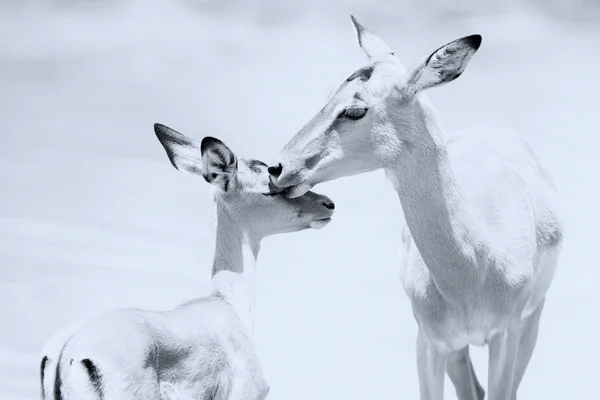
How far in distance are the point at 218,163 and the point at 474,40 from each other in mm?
1877

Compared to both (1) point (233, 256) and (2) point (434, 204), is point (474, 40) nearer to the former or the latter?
(2) point (434, 204)

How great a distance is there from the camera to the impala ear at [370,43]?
10.7 m

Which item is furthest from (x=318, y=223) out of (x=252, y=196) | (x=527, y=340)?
(x=527, y=340)

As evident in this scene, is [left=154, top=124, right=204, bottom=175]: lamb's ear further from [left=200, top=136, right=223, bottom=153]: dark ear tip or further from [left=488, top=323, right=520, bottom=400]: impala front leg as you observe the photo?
[left=488, top=323, right=520, bottom=400]: impala front leg

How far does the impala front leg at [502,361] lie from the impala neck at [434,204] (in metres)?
0.59

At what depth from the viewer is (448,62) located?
934 cm

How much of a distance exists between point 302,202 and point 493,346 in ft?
5.97

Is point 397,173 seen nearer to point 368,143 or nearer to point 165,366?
point 368,143

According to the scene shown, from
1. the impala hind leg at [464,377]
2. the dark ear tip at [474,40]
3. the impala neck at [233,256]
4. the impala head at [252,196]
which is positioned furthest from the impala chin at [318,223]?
the impala hind leg at [464,377]

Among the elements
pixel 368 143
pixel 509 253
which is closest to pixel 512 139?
pixel 509 253

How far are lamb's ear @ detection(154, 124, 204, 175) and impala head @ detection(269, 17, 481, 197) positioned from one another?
2.21 feet

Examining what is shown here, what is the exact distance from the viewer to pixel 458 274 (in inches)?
397

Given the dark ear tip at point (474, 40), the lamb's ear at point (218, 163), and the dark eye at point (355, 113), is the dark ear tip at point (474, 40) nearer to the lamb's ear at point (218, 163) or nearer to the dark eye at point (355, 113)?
the dark eye at point (355, 113)

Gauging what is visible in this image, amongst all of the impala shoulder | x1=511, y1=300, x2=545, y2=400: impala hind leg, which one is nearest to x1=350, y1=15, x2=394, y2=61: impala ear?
x1=511, y1=300, x2=545, y2=400: impala hind leg
